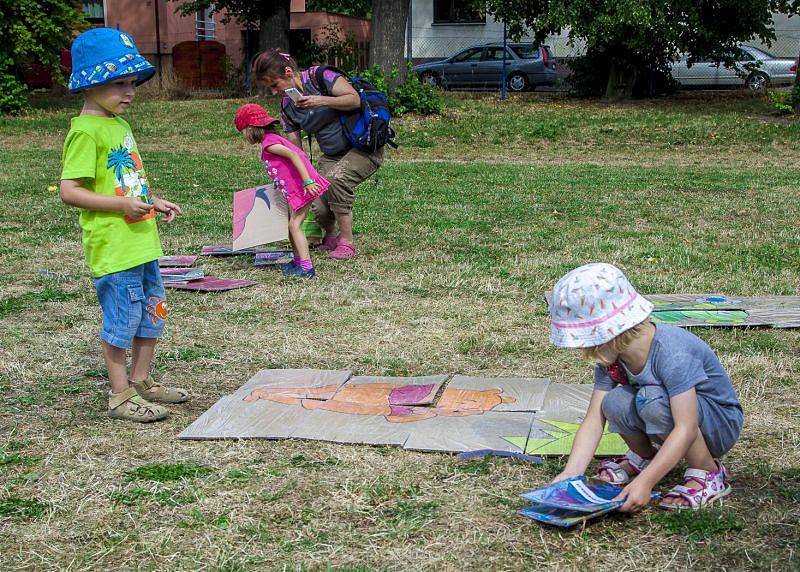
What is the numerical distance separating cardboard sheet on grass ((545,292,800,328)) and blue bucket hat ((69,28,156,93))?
3026mm

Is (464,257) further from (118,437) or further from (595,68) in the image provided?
(595,68)

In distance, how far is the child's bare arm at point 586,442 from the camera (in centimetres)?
313

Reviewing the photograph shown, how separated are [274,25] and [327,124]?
16000mm

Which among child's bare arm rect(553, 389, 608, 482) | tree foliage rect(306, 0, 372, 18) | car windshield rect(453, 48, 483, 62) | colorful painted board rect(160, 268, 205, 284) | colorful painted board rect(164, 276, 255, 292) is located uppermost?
tree foliage rect(306, 0, 372, 18)

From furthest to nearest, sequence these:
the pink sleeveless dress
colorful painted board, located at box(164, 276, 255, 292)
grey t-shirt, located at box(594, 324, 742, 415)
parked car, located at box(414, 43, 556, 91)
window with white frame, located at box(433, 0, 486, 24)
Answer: window with white frame, located at box(433, 0, 486, 24) < parked car, located at box(414, 43, 556, 91) < the pink sleeveless dress < colorful painted board, located at box(164, 276, 255, 292) < grey t-shirt, located at box(594, 324, 742, 415)

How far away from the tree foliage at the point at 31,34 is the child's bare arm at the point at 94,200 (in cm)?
1622

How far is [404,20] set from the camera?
18.5 m

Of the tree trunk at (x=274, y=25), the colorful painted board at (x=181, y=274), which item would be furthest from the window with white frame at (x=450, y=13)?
the colorful painted board at (x=181, y=274)

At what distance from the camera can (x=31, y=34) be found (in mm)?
18516

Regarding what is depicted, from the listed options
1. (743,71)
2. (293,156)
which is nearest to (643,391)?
(293,156)

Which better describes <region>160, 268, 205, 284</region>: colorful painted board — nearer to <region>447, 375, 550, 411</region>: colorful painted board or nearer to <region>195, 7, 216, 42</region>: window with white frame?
<region>447, 375, 550, 411</region>: colorful painted board

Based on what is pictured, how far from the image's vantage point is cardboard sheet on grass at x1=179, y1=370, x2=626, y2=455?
146 inches

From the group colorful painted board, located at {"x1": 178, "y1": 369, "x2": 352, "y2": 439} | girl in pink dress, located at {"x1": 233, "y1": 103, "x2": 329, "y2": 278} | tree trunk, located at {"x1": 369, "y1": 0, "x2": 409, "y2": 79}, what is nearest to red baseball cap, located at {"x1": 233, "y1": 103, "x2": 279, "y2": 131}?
girl in pink dress, located at {"x1": 233, "y1": 103, "x2": 329, "y2": 278}

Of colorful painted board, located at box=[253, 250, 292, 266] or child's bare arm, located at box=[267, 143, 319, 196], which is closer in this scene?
child's bare arm, located at box=[267, 143, 319, 196]
